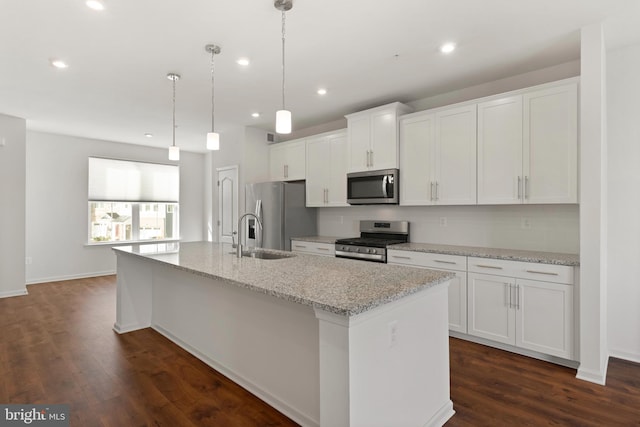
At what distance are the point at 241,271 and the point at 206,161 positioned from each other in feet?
21.1

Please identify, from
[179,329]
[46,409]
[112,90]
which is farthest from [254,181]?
[46,409]

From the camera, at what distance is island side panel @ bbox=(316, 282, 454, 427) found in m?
1.43

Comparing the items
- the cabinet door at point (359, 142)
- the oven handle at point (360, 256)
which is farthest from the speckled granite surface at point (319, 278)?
the cabinet door at point (359, 142)

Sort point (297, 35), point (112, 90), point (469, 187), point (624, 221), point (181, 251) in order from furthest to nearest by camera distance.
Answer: point (112, 90) → point (469, 187) → point (181, 251) → point (624, 221) → point (297, 35)

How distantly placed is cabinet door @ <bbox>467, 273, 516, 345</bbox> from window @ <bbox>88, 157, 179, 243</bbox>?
6324mm

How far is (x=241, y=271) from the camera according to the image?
2125 millimetres

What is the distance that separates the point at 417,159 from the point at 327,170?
1.38m

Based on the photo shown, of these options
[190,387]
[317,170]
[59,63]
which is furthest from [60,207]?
[190,387]

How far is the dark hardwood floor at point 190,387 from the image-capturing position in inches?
80.4

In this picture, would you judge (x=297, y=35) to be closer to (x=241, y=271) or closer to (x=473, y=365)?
(x=241, y=271)

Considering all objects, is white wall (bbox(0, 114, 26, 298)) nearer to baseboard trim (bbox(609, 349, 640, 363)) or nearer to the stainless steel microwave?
the stainless steel microwave

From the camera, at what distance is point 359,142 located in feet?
13.8

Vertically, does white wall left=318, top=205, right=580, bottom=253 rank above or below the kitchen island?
above

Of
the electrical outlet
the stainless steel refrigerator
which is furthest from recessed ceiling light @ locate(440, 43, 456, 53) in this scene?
the stainless steel refrigerator
